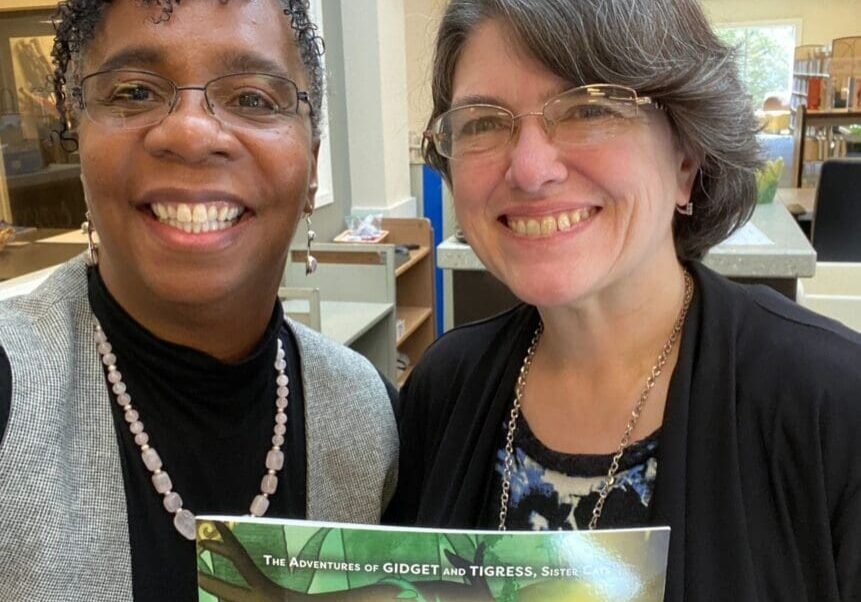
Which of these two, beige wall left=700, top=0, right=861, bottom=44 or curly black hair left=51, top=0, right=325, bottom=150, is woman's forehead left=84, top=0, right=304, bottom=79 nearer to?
curly black hair left=51, top=0, right=325, bottom=150

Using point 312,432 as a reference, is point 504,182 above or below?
above

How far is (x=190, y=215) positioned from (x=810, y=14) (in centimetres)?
1004

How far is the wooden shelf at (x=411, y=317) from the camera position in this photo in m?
3.71

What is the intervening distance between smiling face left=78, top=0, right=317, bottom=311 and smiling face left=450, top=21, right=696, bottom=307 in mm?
237

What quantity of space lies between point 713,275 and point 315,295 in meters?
1.76

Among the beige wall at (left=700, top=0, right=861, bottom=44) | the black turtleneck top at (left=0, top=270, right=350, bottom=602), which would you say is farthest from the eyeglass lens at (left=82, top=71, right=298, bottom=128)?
the beige wall at (left=700, top=0, right=861, bottom=44)

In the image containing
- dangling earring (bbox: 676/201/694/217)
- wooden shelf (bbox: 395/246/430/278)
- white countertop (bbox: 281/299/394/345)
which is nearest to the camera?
dangling earring (bbox: 676/201/694/217)

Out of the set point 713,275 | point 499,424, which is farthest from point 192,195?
point 713,275

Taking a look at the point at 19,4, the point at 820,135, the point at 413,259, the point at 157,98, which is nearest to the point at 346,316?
the point at 413,259

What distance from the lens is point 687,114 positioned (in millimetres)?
903

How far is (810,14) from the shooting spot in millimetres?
9109

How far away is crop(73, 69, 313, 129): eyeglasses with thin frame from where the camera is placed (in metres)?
0.85

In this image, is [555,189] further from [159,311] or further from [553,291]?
[159,311]

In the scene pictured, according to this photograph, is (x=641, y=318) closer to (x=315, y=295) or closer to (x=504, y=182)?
(x=504, y=182)
